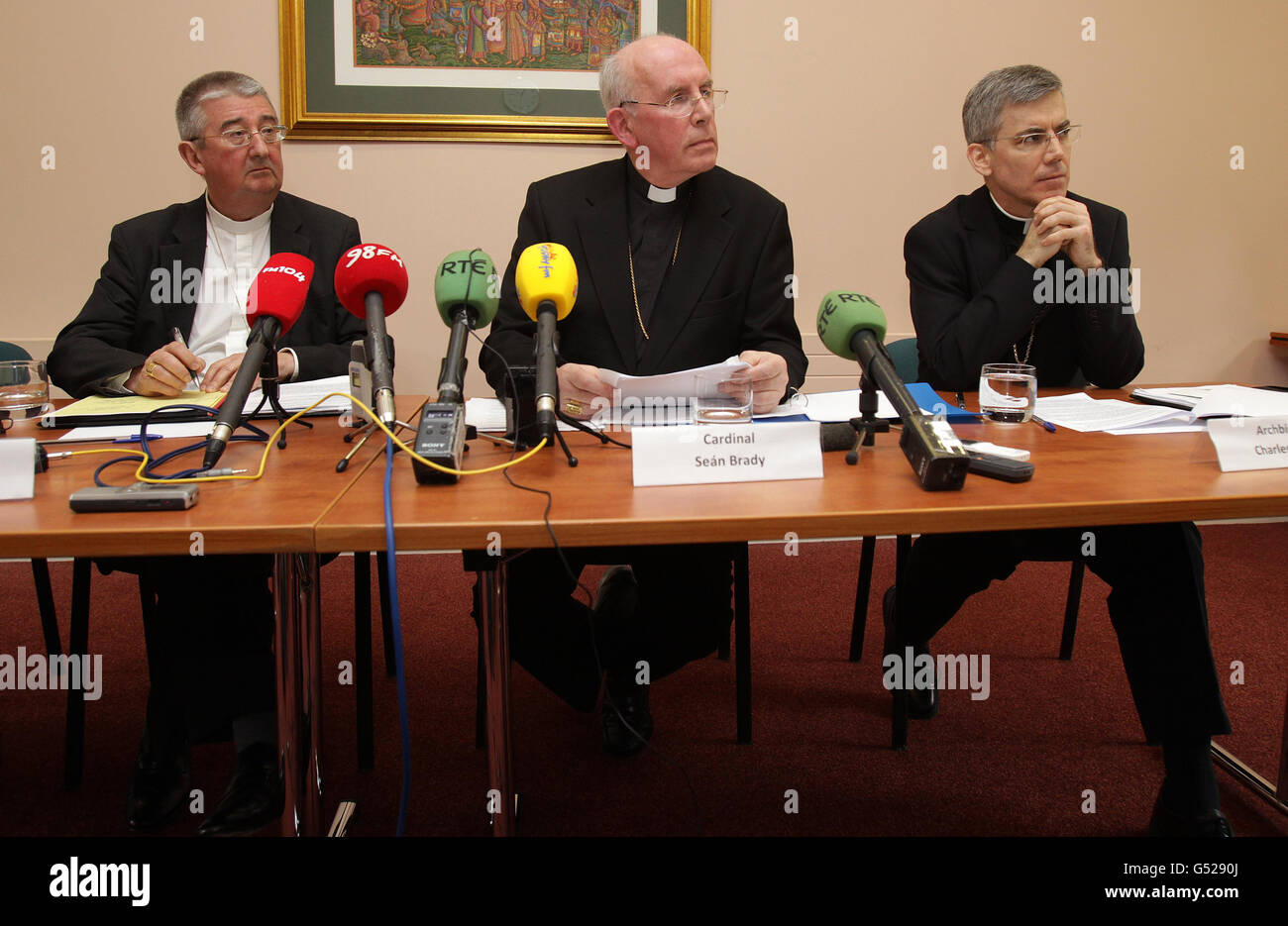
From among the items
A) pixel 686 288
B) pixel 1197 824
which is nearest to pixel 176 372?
pixel 686 288

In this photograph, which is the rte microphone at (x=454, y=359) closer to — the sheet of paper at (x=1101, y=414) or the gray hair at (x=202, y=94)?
the sheet of paper at (x=1101, y=414)

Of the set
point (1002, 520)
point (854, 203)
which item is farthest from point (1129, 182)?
point (1002, 520)

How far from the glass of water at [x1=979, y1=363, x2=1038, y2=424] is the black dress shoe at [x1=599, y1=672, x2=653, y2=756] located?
3.20 feet

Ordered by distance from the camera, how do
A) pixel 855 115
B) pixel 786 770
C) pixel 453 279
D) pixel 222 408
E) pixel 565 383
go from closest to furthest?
pixel 222 408 → pixel 453 279 → pixel 565 383 → pixel 786 770 → pixel 855 115

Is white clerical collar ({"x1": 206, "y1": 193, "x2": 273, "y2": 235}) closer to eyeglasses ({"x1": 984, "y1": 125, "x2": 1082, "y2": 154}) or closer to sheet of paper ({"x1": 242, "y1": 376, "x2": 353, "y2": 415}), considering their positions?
sheet of paper ({"x1": 242, "y1": 376, "x2": 353, "y2": 415})

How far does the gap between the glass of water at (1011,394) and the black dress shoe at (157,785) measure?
5.69 ft

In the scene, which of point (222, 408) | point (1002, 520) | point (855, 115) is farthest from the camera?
point (855, 115)

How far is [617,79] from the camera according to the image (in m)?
2.17

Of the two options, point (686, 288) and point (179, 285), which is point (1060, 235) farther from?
point (179, 285)

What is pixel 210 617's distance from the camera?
5.41ft

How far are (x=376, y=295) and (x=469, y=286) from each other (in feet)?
0.56

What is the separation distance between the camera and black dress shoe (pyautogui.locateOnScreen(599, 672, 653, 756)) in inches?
82.3

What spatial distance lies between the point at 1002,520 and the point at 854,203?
2667 millimetres
